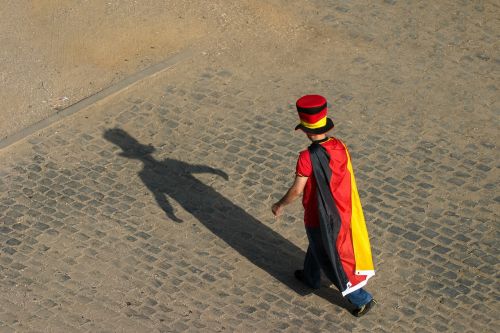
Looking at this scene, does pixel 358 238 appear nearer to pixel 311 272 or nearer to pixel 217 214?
pixel 311 272

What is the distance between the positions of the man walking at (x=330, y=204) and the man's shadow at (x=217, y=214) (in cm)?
53

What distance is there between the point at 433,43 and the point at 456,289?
15.2 feet

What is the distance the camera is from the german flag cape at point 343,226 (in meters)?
7.89

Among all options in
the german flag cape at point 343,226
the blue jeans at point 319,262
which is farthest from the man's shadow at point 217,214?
the german flag cape at point 343,226

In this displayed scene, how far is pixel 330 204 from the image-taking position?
26.1ft

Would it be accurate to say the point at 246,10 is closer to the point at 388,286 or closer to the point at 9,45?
the point at 9,45

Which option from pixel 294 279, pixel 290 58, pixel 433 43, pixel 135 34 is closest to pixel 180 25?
pixel 135 34

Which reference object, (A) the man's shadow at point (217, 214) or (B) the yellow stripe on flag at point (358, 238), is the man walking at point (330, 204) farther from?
(A) the man's shadow at point (217, 214)

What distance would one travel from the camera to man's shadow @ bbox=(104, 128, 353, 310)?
9.01 meters

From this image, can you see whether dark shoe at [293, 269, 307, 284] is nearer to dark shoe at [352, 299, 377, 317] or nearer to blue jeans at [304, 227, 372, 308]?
blue jeans at [304, 227, 372, 308]

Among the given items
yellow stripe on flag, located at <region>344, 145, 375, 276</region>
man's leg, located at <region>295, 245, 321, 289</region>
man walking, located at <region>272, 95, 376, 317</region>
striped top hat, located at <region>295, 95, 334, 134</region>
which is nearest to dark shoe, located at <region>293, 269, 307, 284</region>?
man's leg, located at <region>295, 245, 321, 289</region>

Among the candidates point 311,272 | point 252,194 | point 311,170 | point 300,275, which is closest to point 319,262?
point 311,272

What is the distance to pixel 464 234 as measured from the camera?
30.4ft

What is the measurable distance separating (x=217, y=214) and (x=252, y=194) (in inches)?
18.1
